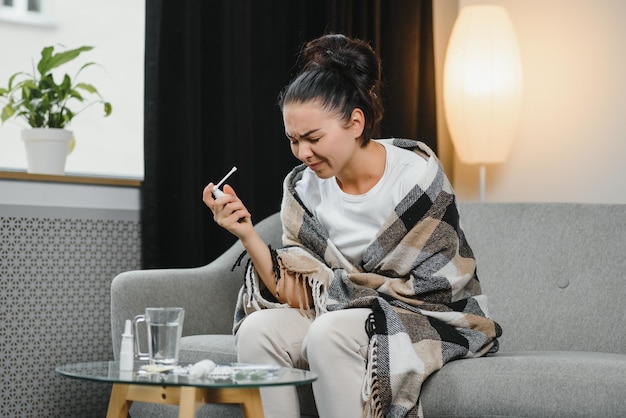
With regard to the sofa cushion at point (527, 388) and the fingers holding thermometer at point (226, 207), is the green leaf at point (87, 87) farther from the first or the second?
the sofa cushion at point (527, 388)

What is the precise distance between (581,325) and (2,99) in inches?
69.0

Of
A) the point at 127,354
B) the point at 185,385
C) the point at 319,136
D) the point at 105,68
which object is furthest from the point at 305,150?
the point at 105,68

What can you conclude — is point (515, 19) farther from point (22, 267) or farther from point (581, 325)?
point (22, 267)

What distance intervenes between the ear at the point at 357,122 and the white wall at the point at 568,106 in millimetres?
1401

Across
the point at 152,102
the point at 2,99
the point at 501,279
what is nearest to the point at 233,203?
the point at 501,279

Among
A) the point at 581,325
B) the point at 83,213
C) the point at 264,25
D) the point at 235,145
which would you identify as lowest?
the point at 581,325

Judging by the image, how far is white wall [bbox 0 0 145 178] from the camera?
9.63 feet

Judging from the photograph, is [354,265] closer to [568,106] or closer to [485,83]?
[485,83]

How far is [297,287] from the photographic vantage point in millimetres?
1968

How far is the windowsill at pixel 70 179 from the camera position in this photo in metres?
2.50

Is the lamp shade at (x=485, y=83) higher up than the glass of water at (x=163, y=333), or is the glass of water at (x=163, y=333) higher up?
the lamp shade at (x=485, y=83)

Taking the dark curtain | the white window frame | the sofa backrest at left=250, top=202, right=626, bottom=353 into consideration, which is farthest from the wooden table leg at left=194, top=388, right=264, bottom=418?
the white window frame

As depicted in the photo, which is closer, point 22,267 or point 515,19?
point 22,267

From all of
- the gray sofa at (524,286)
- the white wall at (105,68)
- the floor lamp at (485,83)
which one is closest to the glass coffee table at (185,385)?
the gray sofa at (524,286)
